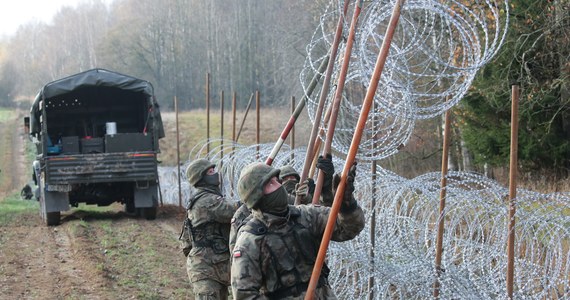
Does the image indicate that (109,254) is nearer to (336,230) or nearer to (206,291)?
(206,291)

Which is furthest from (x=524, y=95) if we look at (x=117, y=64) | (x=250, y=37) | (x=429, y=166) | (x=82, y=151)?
(x=117, y=64)

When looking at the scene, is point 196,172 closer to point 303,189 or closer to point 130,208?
point 303,189

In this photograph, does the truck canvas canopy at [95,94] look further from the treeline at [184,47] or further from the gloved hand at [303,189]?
the treeline at [184,47]

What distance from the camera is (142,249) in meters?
13.1

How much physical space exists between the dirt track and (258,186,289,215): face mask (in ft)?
18.4

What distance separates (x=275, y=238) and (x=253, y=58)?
47.1m

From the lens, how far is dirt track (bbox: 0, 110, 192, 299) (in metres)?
10.1

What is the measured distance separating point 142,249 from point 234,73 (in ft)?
131

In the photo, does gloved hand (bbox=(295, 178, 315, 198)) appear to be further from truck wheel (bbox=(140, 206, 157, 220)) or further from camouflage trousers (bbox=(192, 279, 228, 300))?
truck wheel (bbox=(140, 206, 157, 220))

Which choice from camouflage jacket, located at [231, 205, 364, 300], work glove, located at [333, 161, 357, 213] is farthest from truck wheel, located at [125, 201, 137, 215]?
work glove, located at [333, 161, 357, 213]

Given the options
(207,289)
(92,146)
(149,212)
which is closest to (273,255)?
(207,289)

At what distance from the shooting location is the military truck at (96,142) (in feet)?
51.7

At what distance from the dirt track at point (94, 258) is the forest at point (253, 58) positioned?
136 inches

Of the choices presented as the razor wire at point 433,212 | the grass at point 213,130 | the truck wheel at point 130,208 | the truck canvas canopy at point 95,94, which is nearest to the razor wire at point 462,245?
the razor wire at point 433,212
